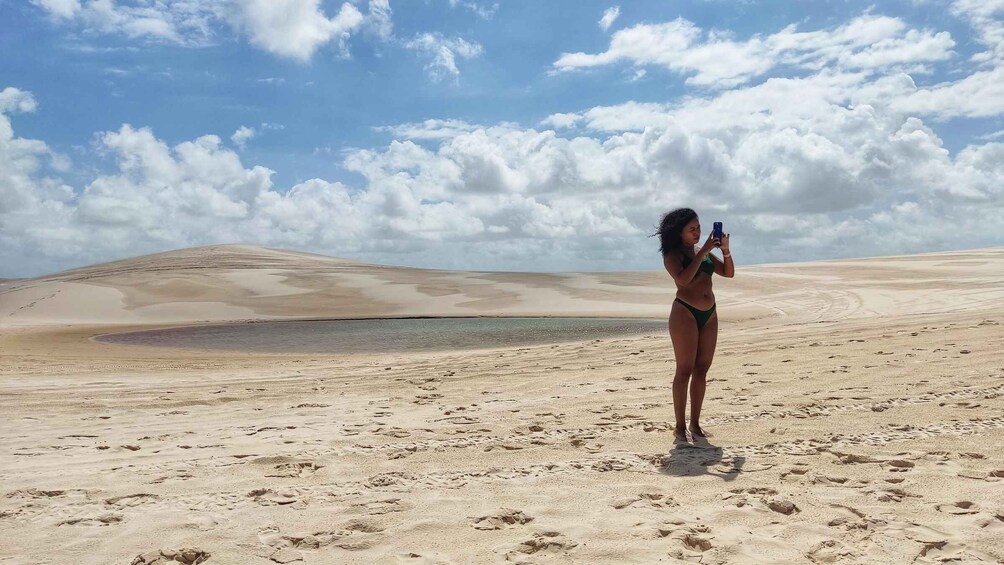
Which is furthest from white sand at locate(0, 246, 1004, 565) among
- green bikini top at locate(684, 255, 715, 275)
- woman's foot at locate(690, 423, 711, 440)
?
green bikini top at locate(684, 255, 715, 275)

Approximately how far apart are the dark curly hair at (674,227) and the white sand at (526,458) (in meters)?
1.79

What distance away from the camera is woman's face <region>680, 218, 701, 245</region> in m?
6.08

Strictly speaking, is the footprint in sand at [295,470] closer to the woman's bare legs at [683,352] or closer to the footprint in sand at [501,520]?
the footprint in sand at [501,520]

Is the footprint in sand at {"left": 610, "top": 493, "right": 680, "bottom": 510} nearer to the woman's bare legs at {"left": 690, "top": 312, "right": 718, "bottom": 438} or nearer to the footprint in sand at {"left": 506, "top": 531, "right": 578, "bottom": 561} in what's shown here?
the footprint in sand at {"left": 506, "top": 531, "right": 578, "bottom": 561}

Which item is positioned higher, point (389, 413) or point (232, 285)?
point (232, 285)

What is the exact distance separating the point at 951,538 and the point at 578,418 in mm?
3815

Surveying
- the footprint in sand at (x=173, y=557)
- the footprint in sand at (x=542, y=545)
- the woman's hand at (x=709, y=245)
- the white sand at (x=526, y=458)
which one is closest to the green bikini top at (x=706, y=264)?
the woman's hand at (x=709, y=245)

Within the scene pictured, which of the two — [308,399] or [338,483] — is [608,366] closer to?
[308,399]

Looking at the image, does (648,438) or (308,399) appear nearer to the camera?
(648,438)

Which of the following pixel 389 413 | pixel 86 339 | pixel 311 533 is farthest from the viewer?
pixel 86 339

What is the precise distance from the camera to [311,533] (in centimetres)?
418

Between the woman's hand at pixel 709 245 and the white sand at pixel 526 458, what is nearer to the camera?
the white sand at pixel 526 458

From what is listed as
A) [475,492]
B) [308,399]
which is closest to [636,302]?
[308,399]

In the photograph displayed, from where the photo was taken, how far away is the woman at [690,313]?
20.0ft
